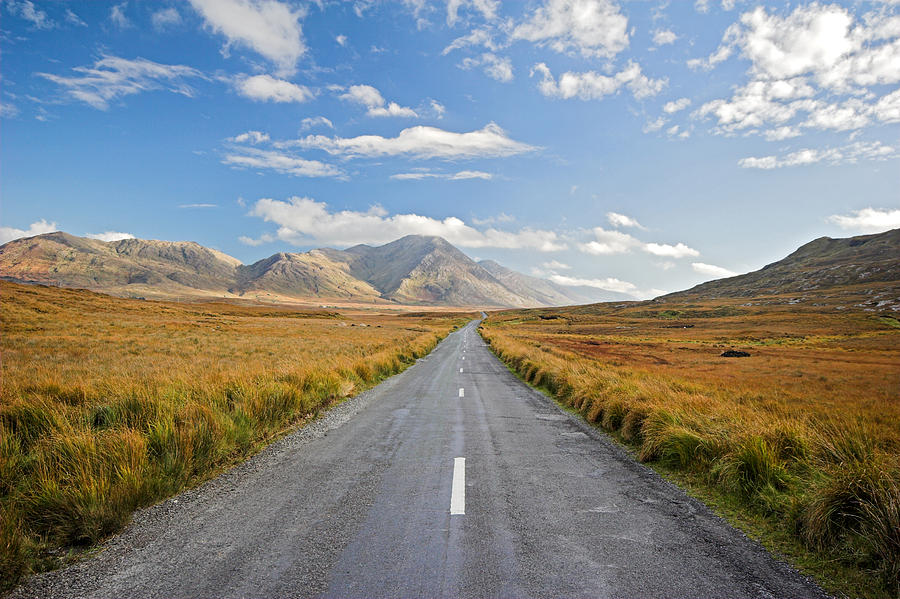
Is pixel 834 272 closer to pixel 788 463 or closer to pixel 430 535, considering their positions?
pixel 788 463

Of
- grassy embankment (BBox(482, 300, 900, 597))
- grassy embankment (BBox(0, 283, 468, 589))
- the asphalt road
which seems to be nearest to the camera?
the asphalt road

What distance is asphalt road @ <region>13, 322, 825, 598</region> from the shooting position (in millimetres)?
3736

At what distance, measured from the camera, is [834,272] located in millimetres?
151125

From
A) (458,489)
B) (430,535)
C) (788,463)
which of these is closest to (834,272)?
(788,463)

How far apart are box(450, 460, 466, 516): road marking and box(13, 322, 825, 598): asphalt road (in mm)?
29

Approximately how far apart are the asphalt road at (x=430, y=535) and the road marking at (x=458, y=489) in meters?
0.03

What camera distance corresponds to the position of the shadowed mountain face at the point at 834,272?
448ft

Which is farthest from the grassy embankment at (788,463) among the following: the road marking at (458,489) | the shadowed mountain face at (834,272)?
the shadowed mountain face at (834,272)

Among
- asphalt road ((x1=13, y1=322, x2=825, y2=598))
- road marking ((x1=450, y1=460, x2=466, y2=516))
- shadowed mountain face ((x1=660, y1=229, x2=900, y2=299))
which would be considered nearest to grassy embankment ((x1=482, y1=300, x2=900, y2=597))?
asphalt road ((x1=13, y1=322, x2=825, y2=598))

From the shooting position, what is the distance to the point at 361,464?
24.1 ft

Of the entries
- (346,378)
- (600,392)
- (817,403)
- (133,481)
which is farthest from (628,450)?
(817,403)

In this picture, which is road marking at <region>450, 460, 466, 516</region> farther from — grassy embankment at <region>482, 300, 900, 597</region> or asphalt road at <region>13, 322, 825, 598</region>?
grassy embankment at <region>482, 300, 900, 597</region>

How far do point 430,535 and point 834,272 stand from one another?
204 meters

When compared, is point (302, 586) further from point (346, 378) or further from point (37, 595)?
point (346, 378)
